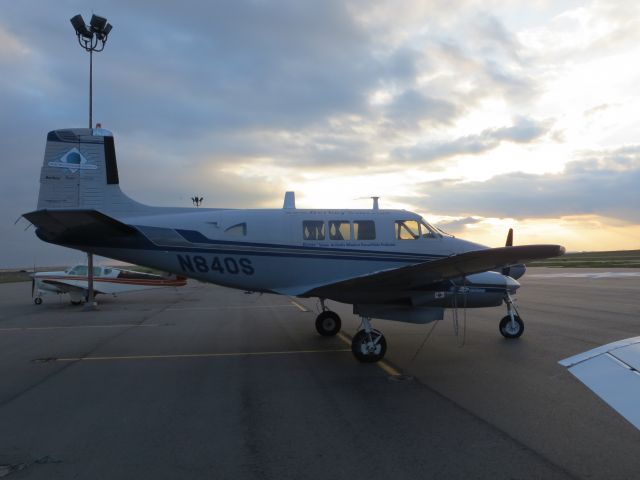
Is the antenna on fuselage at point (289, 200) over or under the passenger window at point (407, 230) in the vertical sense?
over

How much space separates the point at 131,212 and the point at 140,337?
12.1 feet

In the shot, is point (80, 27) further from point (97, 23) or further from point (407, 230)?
point (407, 230)

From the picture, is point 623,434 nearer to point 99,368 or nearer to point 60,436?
point 60,436

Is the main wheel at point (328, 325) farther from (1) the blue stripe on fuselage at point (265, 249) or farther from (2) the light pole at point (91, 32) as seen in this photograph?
(2) the light pole at point (91, 32)

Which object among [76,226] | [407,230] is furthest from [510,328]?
[76,226]

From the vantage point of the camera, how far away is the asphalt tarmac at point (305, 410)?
423cm

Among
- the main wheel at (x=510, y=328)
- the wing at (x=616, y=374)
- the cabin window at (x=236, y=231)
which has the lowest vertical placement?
the main wheel at (x=510, y=328)

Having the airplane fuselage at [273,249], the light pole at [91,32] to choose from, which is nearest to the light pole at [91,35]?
the light pole at [91,32]

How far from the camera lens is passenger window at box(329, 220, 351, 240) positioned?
951cm

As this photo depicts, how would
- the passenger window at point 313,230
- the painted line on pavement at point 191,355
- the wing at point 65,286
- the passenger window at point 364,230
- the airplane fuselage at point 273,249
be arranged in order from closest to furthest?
the painted line on pavement at point 191,355 → the airplane fuselage at point 273,249 → the passenger window at point 313,230 → the passenger window at point 364,230 → the wing at point 65,286

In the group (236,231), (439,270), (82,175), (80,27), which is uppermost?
(80,27)

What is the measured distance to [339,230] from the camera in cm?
954

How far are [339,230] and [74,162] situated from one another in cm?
573

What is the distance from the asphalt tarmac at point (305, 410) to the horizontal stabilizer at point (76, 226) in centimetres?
239
